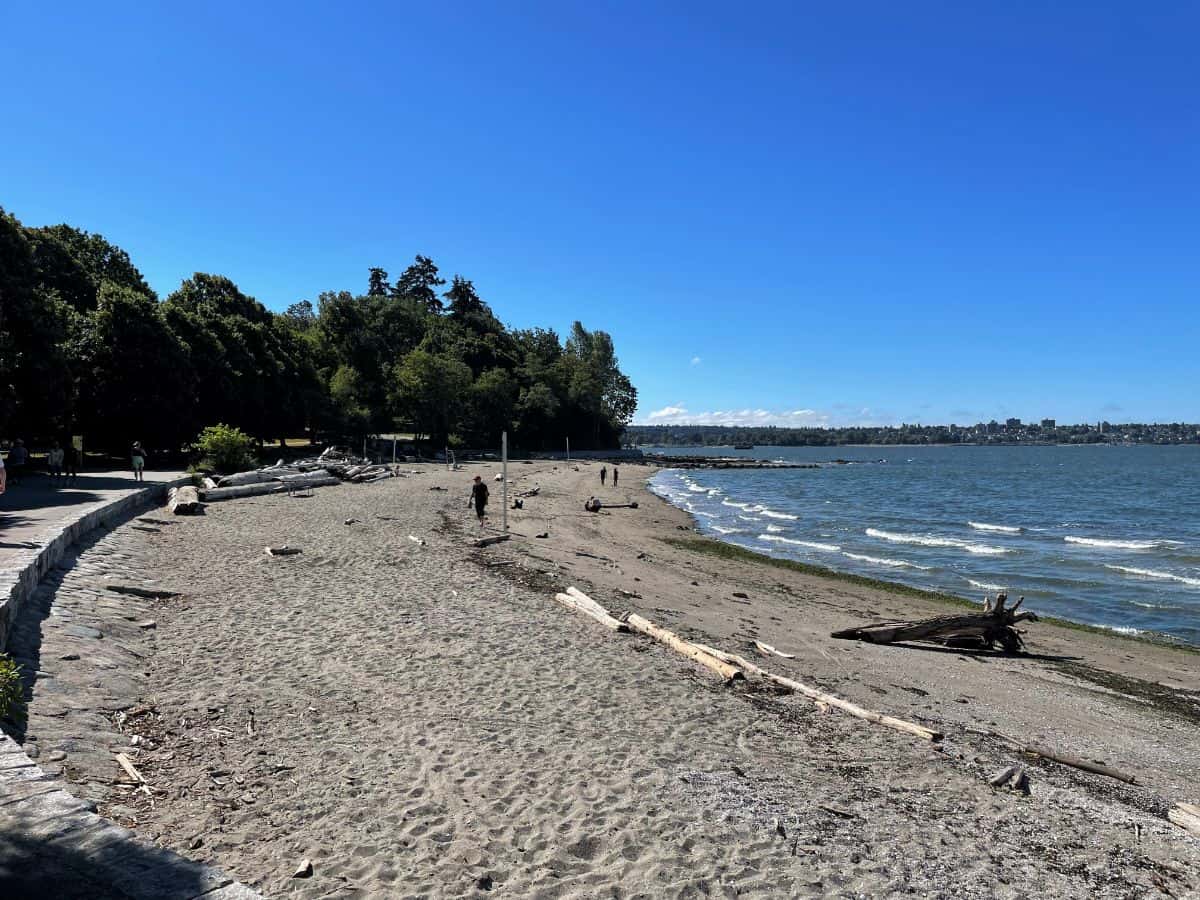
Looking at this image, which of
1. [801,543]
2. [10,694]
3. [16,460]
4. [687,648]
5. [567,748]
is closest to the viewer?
[10,694]

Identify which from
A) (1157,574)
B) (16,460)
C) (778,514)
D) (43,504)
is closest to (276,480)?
(16,460)

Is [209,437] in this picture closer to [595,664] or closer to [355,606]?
[355,606]

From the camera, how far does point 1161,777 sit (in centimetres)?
800

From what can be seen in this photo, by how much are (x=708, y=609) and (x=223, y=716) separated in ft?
34.3

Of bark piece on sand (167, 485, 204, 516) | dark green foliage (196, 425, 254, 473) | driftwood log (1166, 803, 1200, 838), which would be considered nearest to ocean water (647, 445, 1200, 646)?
driftwood log (1166, 803, 1200, 838)

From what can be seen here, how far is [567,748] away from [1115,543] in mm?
33187

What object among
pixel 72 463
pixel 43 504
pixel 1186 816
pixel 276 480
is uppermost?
pixel 72 463

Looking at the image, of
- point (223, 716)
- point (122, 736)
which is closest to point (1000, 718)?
point (223, 716)

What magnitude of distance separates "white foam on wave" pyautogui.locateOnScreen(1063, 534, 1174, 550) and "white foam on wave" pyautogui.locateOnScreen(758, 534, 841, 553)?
37.4 ft

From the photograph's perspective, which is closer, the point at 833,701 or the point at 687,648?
the point at 833,701

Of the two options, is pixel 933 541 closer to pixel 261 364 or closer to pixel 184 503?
pixel 184 503

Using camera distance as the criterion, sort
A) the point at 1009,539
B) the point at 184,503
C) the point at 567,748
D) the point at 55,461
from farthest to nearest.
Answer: the point at 1009,539, the point at 55,461, the point at 184,503, the point at 567,748

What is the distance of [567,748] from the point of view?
6859 millimetres

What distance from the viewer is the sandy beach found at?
5078mm
